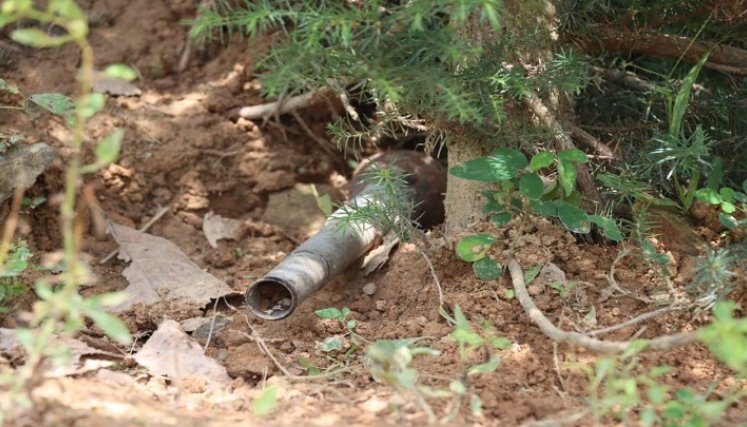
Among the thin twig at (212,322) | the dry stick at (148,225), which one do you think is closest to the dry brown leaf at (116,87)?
the dry stick at (148,225)

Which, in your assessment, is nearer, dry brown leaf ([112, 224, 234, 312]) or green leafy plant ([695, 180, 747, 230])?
green leafy plant ([695, 180, 747, 230])

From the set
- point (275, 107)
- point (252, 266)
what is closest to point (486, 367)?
point (252, 266)

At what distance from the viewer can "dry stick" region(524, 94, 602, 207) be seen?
106 inches

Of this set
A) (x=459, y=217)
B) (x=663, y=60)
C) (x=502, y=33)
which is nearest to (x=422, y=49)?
(x=502, y=33)

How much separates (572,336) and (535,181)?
1.69 feet

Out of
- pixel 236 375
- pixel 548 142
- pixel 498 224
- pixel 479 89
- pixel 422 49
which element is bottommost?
pixel 236 375

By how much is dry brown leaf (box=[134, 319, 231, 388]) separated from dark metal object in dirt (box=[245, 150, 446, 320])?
0.23 meters

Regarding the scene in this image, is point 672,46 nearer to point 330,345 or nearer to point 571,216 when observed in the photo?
point 571,216

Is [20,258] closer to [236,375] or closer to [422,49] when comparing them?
[236,375]

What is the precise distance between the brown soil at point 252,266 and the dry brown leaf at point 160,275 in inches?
2.8

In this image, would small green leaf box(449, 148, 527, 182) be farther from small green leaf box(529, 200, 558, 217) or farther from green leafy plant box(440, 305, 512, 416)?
green leafy plant box(440, 305, 512, 416)

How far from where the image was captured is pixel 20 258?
2566 mm

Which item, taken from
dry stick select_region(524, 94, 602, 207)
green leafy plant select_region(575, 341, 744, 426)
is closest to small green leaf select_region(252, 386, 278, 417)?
green leafy plant select_region(575, 341, 744, 426)

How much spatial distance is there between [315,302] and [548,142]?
38.2 inches
